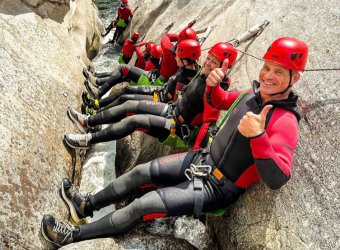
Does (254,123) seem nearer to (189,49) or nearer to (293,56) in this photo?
(293,56)

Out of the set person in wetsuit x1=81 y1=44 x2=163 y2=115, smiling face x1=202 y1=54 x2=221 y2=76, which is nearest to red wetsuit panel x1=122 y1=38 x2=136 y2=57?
person in wetsuit x1=81 y1=44 x2=163 y2=115

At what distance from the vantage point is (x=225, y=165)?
172 inches

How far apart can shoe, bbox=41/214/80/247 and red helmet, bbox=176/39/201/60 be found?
3867 millimetres

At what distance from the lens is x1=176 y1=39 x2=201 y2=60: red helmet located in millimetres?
6477

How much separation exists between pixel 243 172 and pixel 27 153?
382cm

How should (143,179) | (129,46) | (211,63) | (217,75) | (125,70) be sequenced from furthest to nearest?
(129,46)
(125,70)
(211,63)
(143,179)
(217,75)

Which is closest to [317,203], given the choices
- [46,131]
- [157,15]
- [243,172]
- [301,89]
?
[243,172]

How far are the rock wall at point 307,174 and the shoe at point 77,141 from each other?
3.15 metres

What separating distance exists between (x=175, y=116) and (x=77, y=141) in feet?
7.21

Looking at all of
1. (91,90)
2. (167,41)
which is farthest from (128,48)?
(167,41)

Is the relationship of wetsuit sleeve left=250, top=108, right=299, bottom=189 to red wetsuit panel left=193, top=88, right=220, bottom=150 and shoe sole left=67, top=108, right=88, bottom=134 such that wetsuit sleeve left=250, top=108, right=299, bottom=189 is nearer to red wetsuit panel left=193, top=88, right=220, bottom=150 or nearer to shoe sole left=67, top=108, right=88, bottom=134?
red wetsuit panel left=193, top=88, right=220, bottom=150

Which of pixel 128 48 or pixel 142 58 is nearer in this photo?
pixel 142 58

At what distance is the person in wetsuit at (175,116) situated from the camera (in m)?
5.75

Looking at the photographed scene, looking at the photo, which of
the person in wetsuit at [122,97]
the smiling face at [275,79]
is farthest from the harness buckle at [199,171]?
the person in wetsuit at [122,97]
